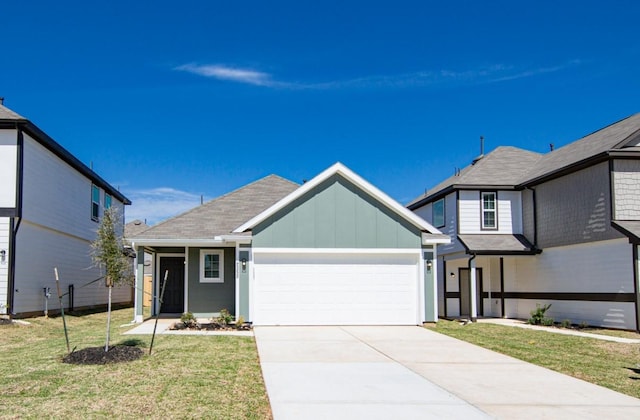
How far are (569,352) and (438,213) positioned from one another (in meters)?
11.6

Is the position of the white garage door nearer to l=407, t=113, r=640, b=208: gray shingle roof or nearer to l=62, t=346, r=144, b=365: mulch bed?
l=407, t=113, r=640, b=208: gray shingle roof

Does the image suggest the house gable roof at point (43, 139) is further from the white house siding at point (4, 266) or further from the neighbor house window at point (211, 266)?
the neighbor house window at point (211, 266)

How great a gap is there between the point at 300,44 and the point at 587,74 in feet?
32.1

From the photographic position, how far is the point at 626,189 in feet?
53.2

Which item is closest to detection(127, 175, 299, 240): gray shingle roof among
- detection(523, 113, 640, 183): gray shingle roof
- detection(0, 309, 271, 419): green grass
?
detection(0, 309, 271, 419): green grass

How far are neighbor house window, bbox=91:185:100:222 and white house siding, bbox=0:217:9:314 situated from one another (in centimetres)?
828

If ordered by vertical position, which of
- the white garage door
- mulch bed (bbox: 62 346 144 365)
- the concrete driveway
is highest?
the white garage door

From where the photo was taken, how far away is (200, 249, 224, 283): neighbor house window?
18.6m

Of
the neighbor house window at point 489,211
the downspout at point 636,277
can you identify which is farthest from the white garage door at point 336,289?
the downspout at point 636,277

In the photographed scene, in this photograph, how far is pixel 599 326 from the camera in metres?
16.9

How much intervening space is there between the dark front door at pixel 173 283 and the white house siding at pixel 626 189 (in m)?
13.9

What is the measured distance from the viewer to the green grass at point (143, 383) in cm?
673

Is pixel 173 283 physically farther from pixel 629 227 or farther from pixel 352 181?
pixel 629 227

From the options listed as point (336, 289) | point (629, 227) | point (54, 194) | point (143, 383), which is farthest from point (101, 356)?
point (629, 227)
